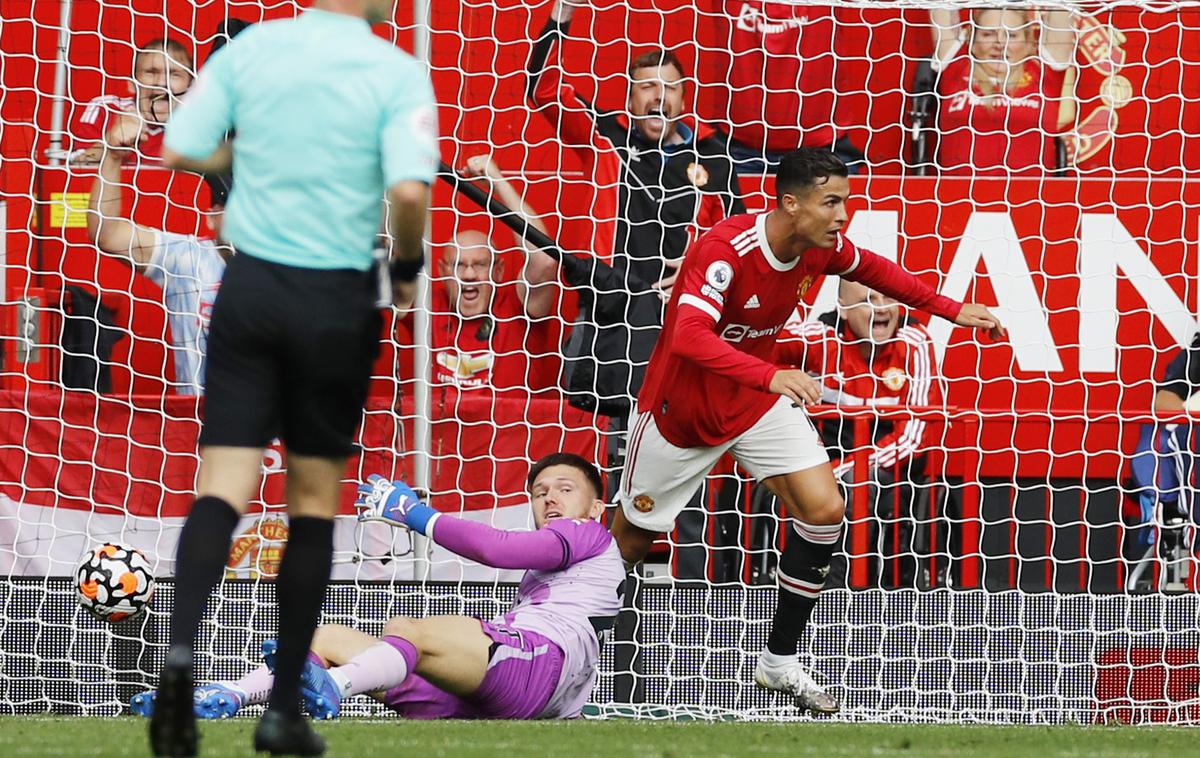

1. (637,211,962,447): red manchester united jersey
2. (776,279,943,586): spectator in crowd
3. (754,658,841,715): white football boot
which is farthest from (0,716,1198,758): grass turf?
(776,279,943,586): spectator in crowd

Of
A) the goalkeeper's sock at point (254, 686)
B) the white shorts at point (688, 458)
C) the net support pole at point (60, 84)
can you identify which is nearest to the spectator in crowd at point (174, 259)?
the net support pole at point (60, 84)

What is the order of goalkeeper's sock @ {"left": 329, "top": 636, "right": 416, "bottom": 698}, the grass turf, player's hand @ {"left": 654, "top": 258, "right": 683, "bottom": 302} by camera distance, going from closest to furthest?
the grass turf
goalkeeper's sock @ {"left": 329, "top": 636, "right": 416, "bottom": 698}
player's hand @ {"left": 654, "top": 258, "right": 683, "bottom": 302}

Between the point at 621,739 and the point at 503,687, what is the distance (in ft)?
2.41

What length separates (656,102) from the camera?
Answer: 7.16 meters

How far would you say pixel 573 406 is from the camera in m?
6.72

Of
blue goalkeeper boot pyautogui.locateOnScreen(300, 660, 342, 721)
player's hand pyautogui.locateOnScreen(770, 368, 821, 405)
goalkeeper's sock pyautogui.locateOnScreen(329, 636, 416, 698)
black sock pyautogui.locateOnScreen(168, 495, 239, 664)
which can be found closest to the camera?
black sock pyautogui.locateOnScreen(168, 495, 239, 664)

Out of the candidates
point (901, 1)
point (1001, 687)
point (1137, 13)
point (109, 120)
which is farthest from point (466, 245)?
point (1137, 13)

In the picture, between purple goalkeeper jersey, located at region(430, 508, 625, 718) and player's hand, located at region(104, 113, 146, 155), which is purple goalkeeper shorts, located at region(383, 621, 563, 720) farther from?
player's hand, located at region(104, 113, 146, 155)

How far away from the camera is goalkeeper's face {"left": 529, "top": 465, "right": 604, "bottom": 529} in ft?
17.8

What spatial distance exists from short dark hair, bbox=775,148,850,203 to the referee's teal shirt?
89.5 inches

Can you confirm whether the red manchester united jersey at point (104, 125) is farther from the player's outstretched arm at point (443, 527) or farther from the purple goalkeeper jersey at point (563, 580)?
the purple goalkeeper jersey at point (563, 580)

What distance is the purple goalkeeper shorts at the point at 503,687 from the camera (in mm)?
4977

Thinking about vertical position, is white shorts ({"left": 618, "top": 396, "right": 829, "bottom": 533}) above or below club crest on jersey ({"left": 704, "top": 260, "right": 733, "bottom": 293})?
below

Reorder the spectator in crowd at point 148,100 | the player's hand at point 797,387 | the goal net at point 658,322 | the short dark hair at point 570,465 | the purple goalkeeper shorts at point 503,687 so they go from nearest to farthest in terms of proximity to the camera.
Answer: the player's hand at point 797,387
the purple goalkeeper shorts at point 503,687
the short dark hair at point 570,465
the goal net at point 658,322
the spectator in crowd at point 148,100
